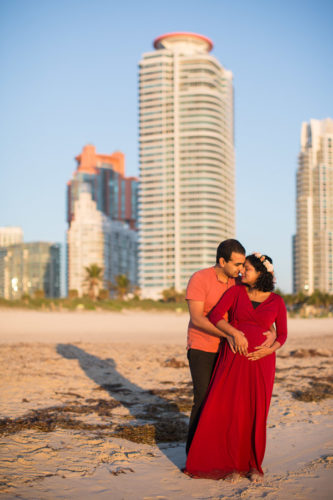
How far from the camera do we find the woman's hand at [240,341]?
4.41 m

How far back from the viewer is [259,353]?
4.48 m

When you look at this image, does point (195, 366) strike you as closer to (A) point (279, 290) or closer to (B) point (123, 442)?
(B) point (123, 442)

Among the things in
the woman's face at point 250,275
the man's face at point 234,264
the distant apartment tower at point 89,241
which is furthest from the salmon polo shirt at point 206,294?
the distant apartment tower at point 89,241

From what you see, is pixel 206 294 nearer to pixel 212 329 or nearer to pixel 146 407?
pixel 212 329

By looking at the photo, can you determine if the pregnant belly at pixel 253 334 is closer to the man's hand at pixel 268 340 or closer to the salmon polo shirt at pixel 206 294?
the man's hand at pixel 268 340

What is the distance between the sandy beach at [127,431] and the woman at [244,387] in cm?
22

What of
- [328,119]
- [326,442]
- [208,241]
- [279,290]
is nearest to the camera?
[326,442]

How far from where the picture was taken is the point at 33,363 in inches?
465

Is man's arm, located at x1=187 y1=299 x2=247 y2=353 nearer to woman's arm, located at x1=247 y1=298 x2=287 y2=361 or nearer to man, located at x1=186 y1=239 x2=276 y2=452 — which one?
man, located at x1=186 y1=239 x2=276 y2=452

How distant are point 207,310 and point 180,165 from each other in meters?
132

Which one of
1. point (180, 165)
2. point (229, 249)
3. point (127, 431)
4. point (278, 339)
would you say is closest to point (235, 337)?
point (278, 339)

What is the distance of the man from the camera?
466 centimetres

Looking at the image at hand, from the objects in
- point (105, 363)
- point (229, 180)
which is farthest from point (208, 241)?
point (105, 363)

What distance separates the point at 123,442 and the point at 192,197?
129 m
